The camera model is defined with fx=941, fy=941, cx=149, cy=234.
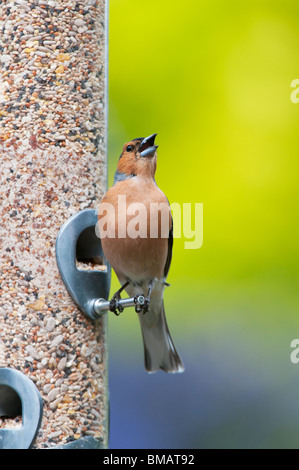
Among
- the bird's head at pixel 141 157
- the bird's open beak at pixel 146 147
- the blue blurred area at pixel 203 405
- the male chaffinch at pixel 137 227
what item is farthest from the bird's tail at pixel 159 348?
the blue blurred area at pixel 203 405

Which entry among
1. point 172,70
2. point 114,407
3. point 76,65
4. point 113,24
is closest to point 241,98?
point 172,70

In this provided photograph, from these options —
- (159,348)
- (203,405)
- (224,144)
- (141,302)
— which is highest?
(224,144)

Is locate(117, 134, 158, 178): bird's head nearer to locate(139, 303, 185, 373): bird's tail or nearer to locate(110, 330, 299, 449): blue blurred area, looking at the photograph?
locate(139, 303, 185, 373): bird's tail

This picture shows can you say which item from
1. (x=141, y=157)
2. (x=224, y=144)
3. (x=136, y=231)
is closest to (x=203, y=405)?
(x=224, y=144)

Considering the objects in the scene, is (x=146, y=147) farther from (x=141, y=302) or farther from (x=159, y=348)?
(x=159, y=348)

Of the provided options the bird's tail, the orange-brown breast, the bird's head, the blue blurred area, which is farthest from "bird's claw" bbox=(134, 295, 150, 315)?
the blue blurred area

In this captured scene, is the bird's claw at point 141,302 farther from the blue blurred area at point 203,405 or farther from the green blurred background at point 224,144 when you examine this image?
the blue blurred area at point 203,405
